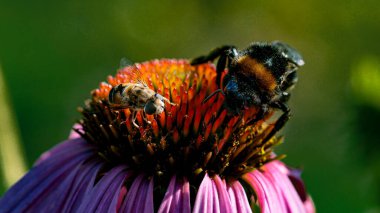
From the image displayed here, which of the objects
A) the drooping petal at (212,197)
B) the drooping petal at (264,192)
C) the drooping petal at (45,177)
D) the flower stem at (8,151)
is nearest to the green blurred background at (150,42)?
the flower stem at (8,151)

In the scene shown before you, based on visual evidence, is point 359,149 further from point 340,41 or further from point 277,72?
point 340,41

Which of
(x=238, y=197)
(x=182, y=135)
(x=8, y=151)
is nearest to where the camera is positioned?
(x=238, y=197)

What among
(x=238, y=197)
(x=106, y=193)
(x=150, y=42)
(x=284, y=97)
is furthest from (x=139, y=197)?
(x=150, y=42)

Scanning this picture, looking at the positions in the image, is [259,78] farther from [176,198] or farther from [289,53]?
[176,198]

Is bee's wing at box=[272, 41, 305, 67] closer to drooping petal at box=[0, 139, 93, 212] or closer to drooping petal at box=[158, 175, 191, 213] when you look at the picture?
drooping petal at box=[158, 175, 191, 213]

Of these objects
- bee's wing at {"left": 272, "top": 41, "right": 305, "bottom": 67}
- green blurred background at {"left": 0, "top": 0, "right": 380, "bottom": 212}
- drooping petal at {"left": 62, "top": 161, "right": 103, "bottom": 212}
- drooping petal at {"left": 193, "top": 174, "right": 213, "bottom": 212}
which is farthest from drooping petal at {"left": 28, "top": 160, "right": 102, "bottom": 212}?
green blurred background at {"left": 0, "top": 0, "right": 380, "bottom": 212}

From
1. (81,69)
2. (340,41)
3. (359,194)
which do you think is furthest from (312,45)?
(359,194)
